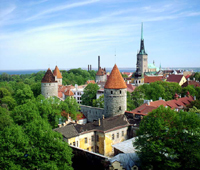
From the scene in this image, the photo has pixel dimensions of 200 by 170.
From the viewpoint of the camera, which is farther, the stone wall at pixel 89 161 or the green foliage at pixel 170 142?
the stone wall at pixel 89 161

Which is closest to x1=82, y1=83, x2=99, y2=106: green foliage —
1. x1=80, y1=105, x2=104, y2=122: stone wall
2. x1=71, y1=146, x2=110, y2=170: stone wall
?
x1=80, y1=105, x2=104, y2=122: stone wall

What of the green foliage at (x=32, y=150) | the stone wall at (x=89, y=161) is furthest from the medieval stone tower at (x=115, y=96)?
the green foliage at (x=32, y=150)

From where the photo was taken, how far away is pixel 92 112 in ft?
133

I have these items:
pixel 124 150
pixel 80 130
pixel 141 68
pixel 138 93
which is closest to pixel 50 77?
pixel 138 93

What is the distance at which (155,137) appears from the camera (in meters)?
20.5

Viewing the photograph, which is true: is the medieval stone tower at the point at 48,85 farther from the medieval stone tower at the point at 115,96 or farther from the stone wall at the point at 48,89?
the medieval stone tower at the point at 115,96

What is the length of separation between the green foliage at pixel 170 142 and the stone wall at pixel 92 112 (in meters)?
17.0

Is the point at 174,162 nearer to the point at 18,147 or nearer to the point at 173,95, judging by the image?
the point at 18,147

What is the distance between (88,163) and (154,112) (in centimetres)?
796

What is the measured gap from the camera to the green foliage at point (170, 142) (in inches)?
737

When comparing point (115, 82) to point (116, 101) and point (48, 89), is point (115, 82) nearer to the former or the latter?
point (116, 101)

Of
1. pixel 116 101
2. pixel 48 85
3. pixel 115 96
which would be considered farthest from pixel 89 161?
pixel 48 85

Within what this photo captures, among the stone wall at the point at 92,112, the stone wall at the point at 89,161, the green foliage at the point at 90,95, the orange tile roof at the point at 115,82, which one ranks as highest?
the orange tile roof at the point at 115,82

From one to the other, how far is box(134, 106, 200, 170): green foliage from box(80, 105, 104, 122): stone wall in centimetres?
1698
